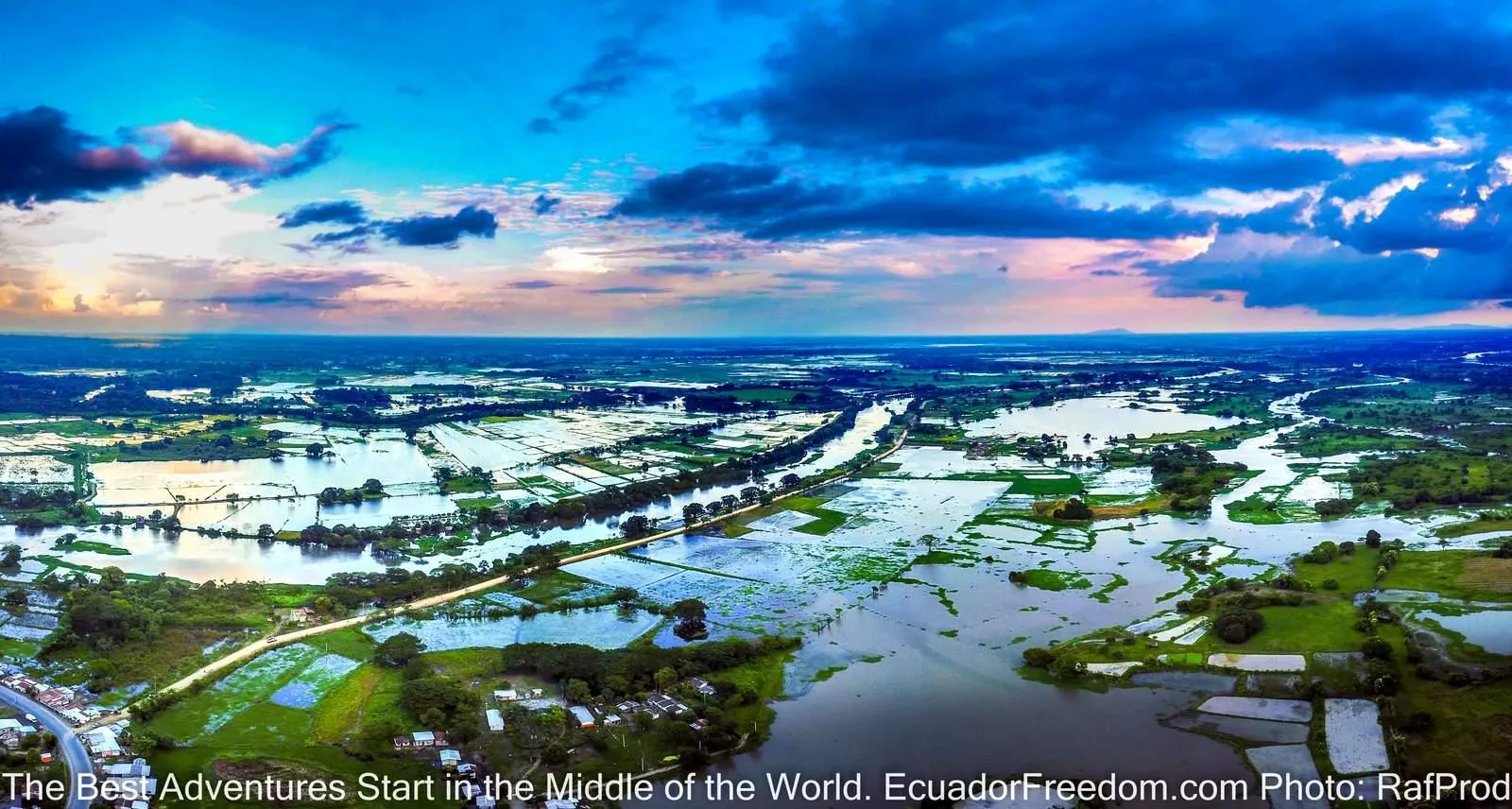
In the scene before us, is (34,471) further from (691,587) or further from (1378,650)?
(1378,650)

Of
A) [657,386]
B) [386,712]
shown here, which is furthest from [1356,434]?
[657,386]

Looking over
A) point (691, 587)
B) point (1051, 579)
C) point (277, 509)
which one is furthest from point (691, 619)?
point (277, 509)

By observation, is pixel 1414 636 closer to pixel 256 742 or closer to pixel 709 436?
pixel 256 742

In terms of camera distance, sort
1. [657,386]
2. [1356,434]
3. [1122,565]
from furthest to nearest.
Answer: [657,386]
[1356,434]
[1122,565]

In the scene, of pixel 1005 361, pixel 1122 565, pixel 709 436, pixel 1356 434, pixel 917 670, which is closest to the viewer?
pixel 917 670

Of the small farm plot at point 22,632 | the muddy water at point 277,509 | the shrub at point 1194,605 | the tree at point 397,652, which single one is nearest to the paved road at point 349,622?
the muddy water at point 277,509

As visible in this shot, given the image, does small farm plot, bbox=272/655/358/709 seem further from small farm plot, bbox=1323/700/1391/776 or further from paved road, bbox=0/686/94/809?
small farm plot, bbox=1323/700/1391/776
